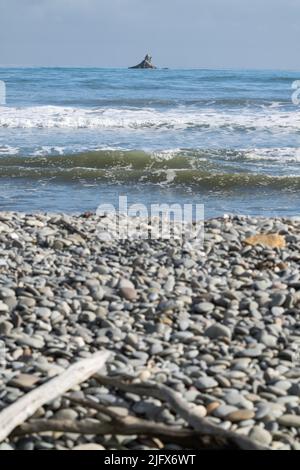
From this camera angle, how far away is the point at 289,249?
5.93m

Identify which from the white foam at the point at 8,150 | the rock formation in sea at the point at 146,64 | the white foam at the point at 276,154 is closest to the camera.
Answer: the white foam at the point at 276,154

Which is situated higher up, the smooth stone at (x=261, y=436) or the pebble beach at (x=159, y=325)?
the pebble beach at (x=159, y=325)

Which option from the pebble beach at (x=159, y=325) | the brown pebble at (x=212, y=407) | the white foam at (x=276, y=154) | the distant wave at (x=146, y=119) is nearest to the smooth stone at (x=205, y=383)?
the pebble beach at (x=159, y=325)

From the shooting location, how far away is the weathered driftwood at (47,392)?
2963mm

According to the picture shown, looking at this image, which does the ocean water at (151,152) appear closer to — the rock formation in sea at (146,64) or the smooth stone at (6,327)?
the smooth stone at (6,327)

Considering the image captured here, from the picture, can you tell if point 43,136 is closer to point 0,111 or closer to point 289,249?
point 0,111

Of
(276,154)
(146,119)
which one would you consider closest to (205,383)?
(276,154)

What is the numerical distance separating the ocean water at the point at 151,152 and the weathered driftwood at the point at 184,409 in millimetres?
5810

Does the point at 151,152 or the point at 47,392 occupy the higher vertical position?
the point at 151,152

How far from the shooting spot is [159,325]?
13.5 ft

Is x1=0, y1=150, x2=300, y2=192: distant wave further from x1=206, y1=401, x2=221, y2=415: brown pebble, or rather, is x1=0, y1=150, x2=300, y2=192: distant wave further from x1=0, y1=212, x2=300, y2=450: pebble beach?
x1=206, y1=401, x2=221, y2=415: brown pebble

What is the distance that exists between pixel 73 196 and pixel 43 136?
6.76 m

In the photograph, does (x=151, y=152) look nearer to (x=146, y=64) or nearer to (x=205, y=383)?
(x=205, y=383)

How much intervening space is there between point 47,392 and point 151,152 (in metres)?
10.8
